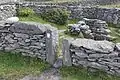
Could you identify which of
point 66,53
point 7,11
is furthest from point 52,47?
point 7,11

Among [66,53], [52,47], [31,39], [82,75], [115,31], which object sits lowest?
[115,31]

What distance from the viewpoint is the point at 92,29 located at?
692 inches

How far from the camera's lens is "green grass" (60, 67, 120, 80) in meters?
9.97

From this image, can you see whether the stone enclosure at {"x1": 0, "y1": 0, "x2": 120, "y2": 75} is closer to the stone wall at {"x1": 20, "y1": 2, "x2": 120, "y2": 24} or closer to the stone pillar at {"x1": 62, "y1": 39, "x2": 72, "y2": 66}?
the stone pillar at {"x1": 62, "y1": 39, "x2": 72, "y2": 66}

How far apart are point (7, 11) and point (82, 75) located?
11.2 meters

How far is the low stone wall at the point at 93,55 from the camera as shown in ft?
32.4

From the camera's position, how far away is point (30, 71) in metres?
10.6

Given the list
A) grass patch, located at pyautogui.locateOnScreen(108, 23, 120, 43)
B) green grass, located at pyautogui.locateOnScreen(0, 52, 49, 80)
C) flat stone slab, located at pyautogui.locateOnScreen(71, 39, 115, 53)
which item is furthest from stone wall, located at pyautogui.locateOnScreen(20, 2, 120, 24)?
green grass, located at pyautogui.locateOnScreen(0, 52, 49, 80)

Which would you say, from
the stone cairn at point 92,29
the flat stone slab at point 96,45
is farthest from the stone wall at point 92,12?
the flat stone slab at point 96,45

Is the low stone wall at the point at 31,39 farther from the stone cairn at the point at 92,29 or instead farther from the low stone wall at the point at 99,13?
the low stone wall at the point at 99,13

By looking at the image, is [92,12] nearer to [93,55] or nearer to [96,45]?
[96,45]

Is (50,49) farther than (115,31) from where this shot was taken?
No

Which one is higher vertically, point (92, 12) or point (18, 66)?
point (92, 12)

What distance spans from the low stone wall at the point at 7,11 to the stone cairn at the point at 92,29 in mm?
5293
